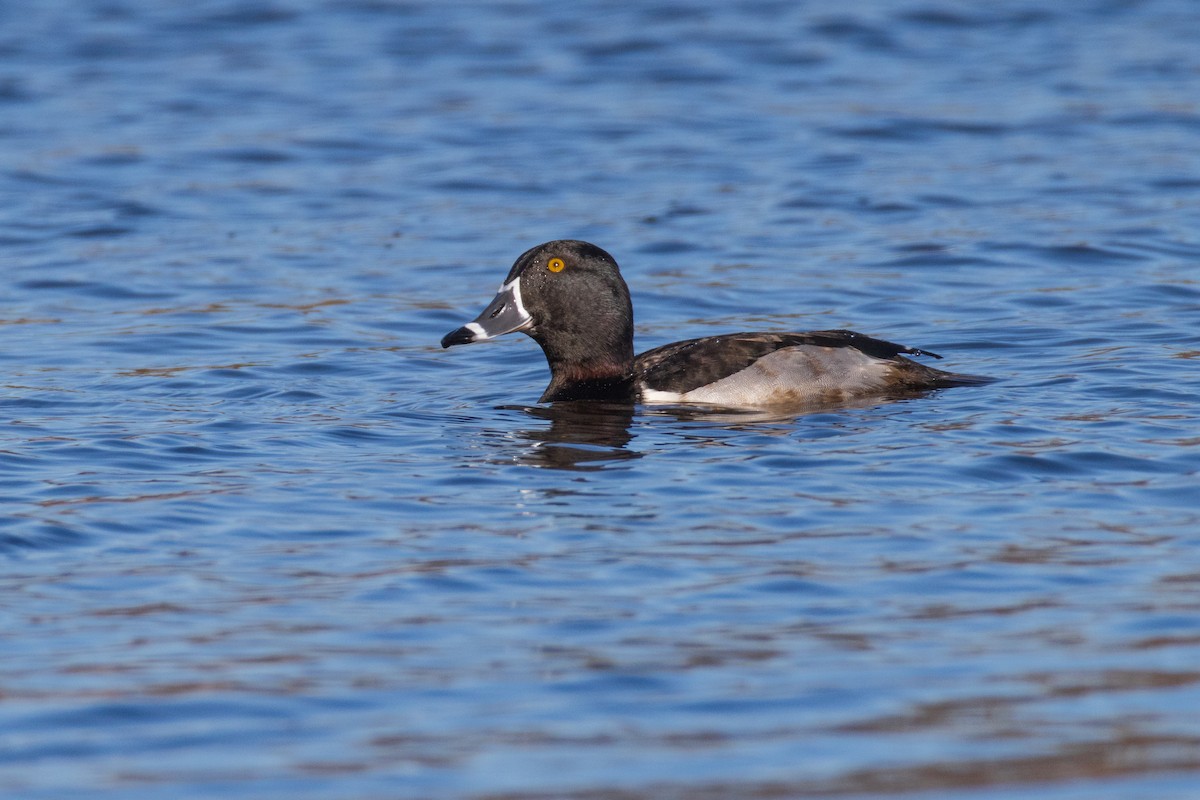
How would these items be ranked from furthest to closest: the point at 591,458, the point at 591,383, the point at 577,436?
1. the point at 591,383
2. the point at 577,436
3. the point at 591,458

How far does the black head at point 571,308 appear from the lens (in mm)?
10312

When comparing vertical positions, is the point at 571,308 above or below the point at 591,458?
above

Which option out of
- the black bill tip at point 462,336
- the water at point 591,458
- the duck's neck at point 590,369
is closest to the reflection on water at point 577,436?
the water at point 591,458

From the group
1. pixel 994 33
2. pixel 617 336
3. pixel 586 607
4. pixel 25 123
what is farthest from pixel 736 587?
pixel 994 33

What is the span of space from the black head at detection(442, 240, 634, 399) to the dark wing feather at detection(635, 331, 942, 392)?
360mm

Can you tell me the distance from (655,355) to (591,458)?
5.60 ft

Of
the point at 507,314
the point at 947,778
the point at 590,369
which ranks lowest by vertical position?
the point at 590,369

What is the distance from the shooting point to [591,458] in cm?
880

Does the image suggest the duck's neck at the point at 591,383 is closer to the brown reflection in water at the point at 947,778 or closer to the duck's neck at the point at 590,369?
the duck's neck at the point at 590,369

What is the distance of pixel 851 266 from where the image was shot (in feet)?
45.5

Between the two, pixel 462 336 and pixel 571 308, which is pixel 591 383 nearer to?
pixel 571 308

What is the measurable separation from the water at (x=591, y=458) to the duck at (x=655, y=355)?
0.87 ft

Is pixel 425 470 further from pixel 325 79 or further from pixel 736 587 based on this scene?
pixel 325 79

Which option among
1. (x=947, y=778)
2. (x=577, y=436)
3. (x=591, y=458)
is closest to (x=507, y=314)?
(x=577, y=436)
